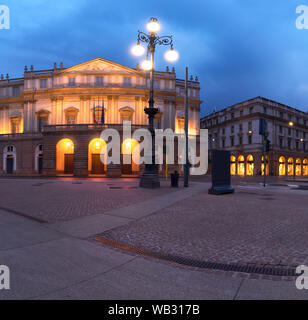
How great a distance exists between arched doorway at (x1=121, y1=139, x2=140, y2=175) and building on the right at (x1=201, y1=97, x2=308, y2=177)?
94.7 feet

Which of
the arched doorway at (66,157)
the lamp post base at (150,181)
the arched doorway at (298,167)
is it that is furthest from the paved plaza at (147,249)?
the arched doorway at (298,167)

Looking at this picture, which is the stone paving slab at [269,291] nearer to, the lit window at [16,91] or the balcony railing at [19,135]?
the balcony railing at [19,135]

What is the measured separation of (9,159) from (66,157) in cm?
1411

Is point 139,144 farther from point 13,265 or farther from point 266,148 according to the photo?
point 13,265

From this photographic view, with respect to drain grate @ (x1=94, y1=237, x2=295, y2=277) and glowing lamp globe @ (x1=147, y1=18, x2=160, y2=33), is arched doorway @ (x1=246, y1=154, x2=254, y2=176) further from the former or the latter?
drain grate @ (x1=94, y1=237, x2=295, y2=277)

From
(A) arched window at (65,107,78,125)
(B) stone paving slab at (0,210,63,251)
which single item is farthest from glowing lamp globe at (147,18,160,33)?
(A) arched window at (65,107,78,125)

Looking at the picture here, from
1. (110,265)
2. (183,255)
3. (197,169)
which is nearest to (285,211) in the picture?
(183,255)

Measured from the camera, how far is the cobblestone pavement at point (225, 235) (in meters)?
4.25

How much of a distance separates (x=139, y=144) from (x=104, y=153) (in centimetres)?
634

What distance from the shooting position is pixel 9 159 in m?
44.1

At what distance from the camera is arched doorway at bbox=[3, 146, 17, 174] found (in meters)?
43.8

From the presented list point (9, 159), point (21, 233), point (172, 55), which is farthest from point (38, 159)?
point (21, 233)

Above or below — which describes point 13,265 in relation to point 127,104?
below
